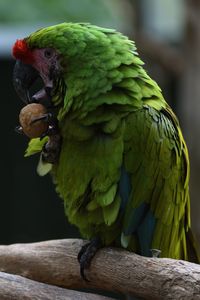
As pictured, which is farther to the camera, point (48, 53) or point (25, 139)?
point (25, 139)

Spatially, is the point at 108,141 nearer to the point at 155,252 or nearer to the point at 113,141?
the point at 113,141

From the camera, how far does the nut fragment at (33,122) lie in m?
1.50

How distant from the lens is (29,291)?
1337mm

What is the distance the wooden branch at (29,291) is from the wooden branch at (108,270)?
0.08 metres

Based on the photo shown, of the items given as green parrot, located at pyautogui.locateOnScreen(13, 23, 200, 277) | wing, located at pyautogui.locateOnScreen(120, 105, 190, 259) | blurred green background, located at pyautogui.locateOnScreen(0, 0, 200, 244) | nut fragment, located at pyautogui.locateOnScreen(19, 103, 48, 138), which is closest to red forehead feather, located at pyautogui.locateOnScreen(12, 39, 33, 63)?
green parrot, located at pyautogui.locateOnScreen(13, 23, 200, 277)

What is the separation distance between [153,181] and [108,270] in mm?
222

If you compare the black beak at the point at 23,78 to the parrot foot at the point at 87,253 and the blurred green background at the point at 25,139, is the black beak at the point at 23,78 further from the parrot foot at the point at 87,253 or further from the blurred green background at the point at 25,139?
the blurred green background at the point at 25,139

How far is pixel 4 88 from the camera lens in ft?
10.0

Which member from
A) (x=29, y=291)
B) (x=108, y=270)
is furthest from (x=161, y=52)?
(x=29, y=291)

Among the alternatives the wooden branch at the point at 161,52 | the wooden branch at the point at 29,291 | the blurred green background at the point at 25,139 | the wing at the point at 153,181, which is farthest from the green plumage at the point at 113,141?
the wooden branch at the point at 161,52

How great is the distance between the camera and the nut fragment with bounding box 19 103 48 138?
59.0 inches

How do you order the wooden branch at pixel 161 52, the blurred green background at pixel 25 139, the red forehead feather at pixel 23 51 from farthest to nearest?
the wooden branch at pixel 161 52, the blurred green background at pixel 25 139, the red forehead feather at pixel 23 51

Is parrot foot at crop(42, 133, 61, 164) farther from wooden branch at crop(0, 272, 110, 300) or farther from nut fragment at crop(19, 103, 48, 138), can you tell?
wooden branch at crop(0, 272, 110, 300)

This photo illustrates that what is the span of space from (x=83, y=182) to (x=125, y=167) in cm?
10
